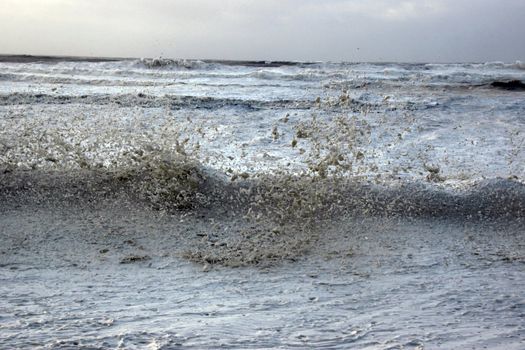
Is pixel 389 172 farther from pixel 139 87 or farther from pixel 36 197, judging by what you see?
pixel 139 87

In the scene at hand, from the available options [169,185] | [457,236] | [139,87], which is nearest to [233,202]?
[169,185]

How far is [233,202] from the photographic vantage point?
17.9ft

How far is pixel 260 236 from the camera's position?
4.81m

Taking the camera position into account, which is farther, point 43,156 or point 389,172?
point 389,172

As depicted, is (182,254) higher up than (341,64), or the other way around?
(341,64)

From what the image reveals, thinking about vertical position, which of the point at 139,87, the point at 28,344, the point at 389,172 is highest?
the point at 139,87

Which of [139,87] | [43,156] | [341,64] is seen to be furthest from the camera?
[341,64]

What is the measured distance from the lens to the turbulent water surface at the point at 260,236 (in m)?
3.34

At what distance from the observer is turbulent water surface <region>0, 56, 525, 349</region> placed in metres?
3.34

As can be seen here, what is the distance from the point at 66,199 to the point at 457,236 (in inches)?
138

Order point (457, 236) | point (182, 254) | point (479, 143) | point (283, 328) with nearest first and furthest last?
point (283, 328) < point (182, 254) < point (457, 236) < point (479, 143)

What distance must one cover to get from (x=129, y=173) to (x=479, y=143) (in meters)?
5.12

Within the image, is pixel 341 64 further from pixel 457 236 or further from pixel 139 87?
pixel 457 236

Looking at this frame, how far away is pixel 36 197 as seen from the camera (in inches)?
215
